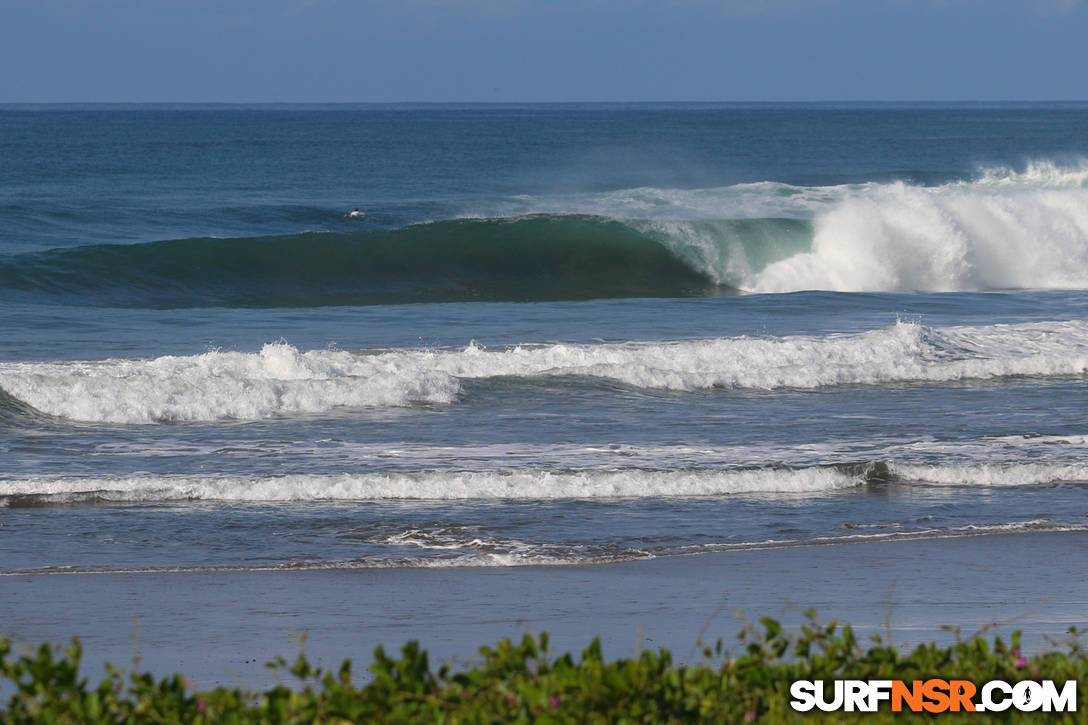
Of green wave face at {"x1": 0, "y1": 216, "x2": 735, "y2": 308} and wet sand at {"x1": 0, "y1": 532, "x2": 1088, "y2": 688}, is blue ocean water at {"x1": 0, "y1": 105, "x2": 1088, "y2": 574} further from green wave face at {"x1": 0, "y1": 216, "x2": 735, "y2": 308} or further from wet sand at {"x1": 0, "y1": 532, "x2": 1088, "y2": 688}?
wet sand at {"x1": 0, "y1": 532, "x2": 1088, "y2": 688}

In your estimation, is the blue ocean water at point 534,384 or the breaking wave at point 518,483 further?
the breaking wave at point 518,483

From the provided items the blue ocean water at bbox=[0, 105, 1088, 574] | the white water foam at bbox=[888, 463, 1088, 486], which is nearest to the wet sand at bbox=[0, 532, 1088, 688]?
the blue ocean water at bbox=[0, 105, 1088, 574]

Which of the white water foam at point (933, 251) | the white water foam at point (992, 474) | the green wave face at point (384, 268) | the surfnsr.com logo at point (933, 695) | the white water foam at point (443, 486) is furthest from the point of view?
the white water foam at point (933, 251)

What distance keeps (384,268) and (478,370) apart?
12270 mm

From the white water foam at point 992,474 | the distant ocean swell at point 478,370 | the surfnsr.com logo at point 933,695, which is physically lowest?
the surfnsr.com logo at point 933,695

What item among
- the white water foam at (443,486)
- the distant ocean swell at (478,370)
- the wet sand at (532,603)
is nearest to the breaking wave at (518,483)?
the white water foam at (443,486)

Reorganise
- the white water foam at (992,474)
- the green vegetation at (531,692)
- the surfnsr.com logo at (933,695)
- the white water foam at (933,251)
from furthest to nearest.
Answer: the white water foam at (933,251) → the white water foam at (992,474) → the surfnsr.com logo at (933,695) → the green vegetation at (531,692)

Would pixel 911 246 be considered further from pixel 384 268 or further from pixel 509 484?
pixel 509 484

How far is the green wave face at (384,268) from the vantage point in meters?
23.7

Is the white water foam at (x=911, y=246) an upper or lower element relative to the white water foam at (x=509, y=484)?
upper

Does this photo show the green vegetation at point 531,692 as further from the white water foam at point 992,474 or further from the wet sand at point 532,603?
the white water foam at point 992,474

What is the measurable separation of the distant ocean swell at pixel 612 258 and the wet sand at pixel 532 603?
16.9m

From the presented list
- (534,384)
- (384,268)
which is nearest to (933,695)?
(534,384)

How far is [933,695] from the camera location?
3.85m
